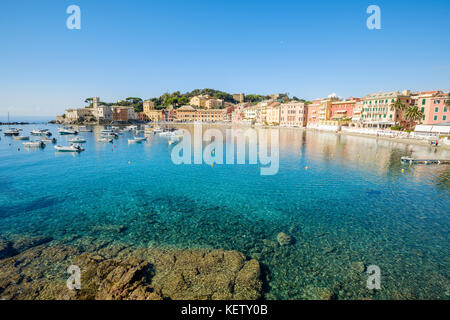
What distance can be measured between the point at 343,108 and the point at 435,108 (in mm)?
32219

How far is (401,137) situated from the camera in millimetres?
51062

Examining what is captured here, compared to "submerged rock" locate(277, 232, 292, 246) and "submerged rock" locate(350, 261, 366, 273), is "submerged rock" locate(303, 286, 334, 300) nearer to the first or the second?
"submerged rock" locate(350, 261, 366, 273)

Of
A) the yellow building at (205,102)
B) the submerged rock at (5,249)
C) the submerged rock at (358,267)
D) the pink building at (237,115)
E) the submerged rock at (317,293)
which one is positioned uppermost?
the yellow building at (205,102)

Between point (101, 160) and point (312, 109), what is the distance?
85.2 m

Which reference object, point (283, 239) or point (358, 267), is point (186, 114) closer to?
point (283, 239)

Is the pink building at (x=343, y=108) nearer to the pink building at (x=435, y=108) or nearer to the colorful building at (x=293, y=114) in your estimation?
the colorful building at (x=293, y=114)

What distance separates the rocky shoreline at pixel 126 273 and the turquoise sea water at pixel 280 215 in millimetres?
954

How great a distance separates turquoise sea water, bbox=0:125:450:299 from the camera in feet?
31.7

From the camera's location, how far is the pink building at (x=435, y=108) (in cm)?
5009

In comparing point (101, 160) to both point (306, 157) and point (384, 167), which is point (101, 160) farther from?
point (384, 167)

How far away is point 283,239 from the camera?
12.1 m

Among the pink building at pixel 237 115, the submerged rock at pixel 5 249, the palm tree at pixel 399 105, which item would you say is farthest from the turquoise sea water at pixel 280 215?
the pink building at pixel 237 115

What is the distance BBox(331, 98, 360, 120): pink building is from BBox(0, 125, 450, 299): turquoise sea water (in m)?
57.8
